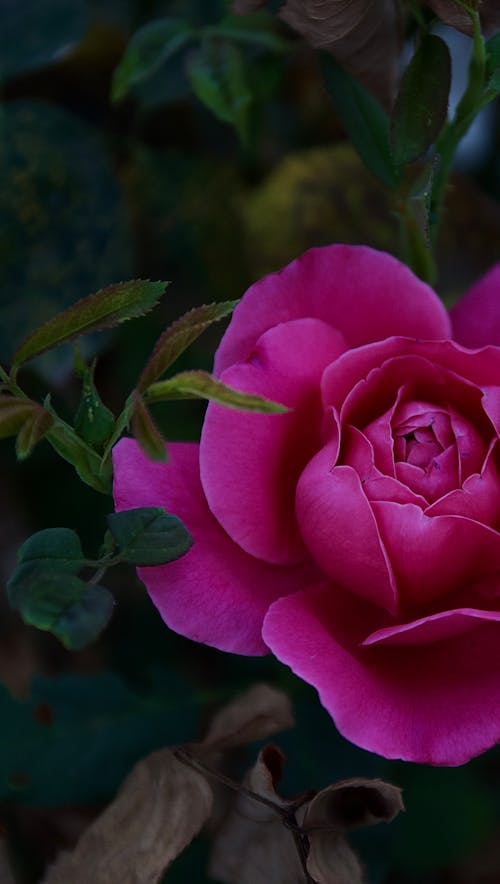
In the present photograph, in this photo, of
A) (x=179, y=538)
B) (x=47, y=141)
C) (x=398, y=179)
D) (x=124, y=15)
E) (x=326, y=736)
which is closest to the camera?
(x=179, y=538)

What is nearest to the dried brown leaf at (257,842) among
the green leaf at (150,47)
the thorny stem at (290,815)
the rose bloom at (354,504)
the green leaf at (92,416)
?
the thorny stem at (290,815)

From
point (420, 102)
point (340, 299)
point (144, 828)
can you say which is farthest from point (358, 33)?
point (144, 828)

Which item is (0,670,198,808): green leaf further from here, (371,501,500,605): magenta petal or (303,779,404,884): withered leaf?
(371,501,500,605): magenta petal

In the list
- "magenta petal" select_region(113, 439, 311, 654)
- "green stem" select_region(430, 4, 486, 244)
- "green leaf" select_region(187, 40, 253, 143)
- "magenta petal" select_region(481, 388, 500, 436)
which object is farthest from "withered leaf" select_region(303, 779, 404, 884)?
"green leaf" select_region(187, 40, 253, 143)

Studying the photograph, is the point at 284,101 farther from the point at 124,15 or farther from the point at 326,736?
the point at 326,736

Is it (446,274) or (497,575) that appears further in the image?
(446,274)

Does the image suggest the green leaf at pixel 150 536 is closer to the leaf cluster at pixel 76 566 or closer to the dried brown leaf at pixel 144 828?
the leaf cluster at pixel 76 566

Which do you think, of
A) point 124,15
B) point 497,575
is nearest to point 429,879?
point 497,575
